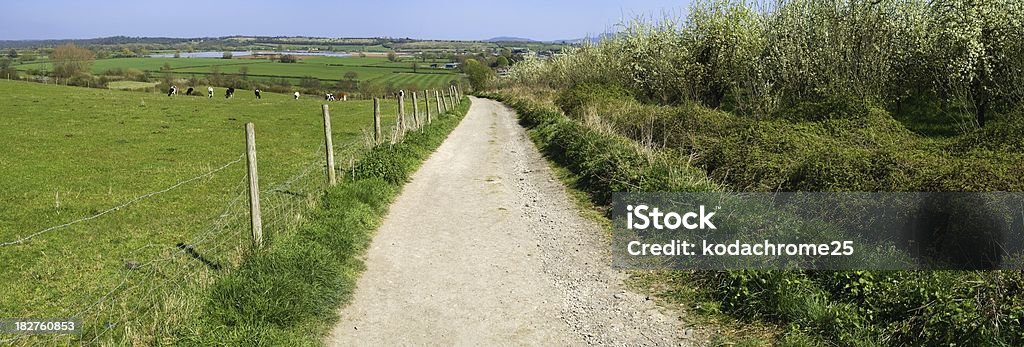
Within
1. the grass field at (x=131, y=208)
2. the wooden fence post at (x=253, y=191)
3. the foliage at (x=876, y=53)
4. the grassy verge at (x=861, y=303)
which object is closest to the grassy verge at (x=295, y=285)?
the wooden fence post at (x=253, y=191)

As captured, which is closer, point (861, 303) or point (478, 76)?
point (861, 303)

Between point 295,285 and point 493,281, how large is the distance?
7.58 ft

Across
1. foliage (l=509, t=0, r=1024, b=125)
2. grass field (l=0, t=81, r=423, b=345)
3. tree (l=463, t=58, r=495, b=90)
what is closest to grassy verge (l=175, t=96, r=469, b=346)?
grass field (l=0, t=81, r=423, b=345)

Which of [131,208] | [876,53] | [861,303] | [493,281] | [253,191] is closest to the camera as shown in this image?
[861,303]

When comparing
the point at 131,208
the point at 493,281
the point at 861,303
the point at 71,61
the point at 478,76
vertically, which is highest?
the point at 71,61

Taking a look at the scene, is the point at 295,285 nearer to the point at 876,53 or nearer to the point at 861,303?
the point at 861,303

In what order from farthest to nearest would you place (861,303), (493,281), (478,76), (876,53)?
1. (478,76)
2. (876,53)
3. (493,281)
4. (861,303)

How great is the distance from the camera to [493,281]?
7590mm

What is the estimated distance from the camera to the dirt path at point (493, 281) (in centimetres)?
612

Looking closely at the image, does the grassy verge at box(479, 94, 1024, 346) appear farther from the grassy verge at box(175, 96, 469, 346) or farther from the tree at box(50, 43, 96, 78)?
the tree at box(50, 43, 96, 78)

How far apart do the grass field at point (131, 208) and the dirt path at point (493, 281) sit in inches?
67.3

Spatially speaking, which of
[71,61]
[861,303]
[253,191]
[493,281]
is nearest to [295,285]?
[253,191]

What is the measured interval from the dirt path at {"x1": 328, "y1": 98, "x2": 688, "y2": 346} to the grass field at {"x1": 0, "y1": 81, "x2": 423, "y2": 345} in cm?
171

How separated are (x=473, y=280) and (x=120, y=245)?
20.1ft
